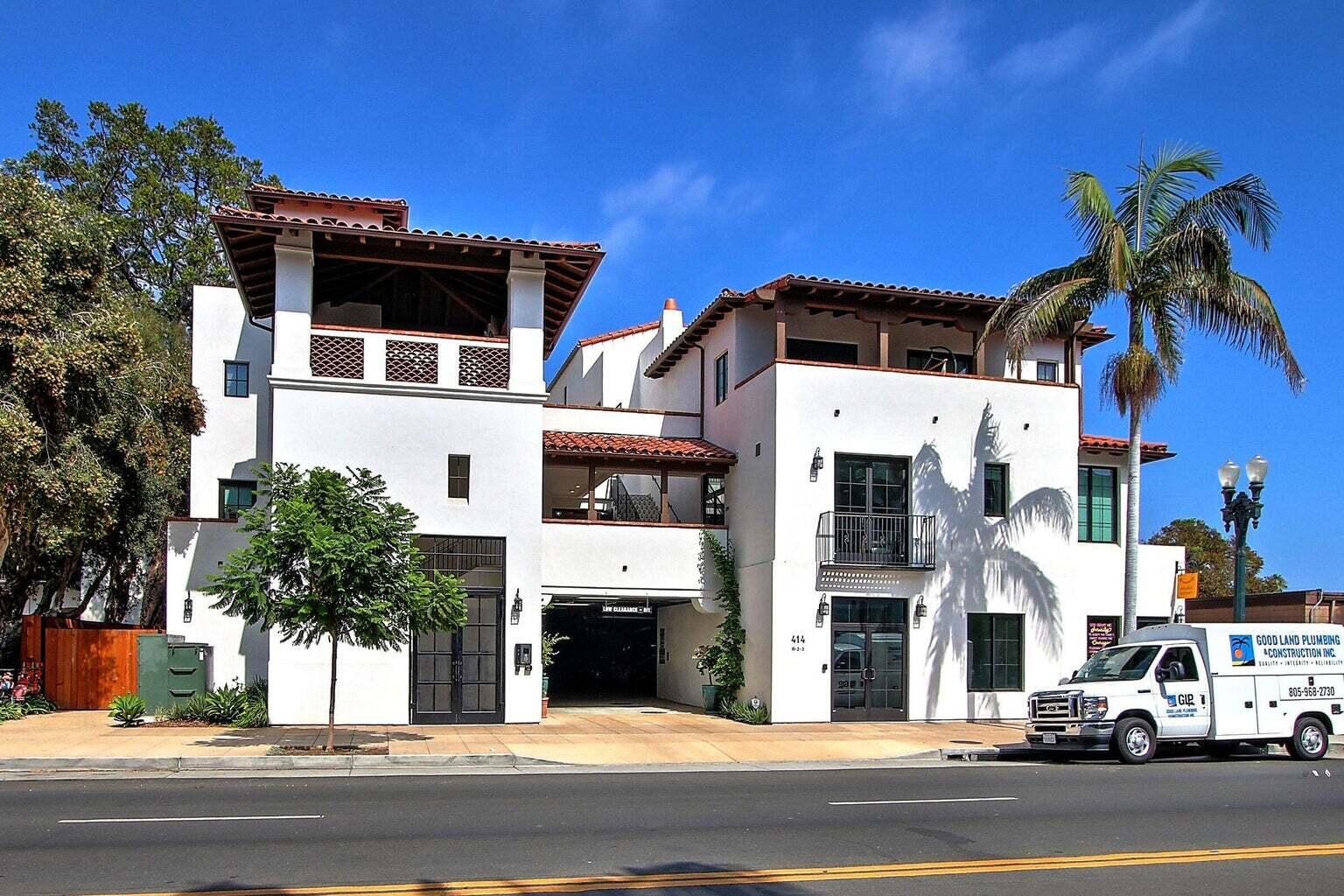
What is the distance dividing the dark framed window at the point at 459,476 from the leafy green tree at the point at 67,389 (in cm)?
579

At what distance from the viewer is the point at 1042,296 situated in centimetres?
2253

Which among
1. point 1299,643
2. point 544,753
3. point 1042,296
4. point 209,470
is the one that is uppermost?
point 1042,296

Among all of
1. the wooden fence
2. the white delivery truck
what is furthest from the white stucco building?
the white delivery truck

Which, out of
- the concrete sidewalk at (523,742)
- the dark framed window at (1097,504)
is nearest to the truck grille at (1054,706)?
the concrete sidewalk at (523,742)

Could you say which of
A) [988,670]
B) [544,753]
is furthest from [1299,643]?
[544,753]

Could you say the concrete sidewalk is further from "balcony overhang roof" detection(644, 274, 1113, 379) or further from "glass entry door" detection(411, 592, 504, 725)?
"balcony overhang roof" detection(644, 274, 1113, 379)

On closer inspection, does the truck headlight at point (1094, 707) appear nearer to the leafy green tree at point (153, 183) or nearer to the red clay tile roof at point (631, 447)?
the red clay tile roof at point (631, 447)

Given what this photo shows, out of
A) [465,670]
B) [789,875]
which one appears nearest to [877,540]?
[465,670]

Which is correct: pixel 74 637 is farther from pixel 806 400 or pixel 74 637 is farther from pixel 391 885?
pixel 391 885

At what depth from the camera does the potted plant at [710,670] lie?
25406 millimetres

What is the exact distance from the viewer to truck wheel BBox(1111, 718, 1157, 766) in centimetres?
1867

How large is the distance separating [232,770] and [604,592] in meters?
9.68

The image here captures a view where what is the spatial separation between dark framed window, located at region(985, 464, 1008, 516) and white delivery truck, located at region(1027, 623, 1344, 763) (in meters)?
5.73

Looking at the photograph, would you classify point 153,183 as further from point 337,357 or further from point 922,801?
point 922,801
